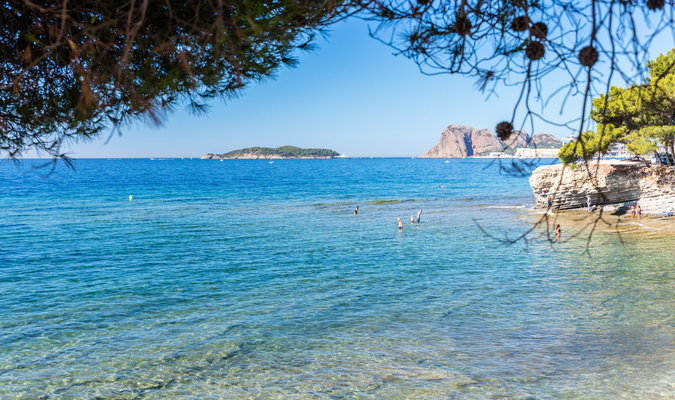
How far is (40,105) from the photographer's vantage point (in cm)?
479

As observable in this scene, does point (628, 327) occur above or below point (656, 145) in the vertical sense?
below

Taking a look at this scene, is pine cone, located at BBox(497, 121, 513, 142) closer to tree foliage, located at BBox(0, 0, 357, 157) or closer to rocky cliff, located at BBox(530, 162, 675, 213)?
tree foliage, located at BBox(0, 0, 357, 157)

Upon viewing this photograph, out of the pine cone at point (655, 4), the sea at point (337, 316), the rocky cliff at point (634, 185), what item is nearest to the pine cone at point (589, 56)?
the pine cone at point (655, 4)

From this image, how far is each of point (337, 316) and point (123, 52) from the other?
11.7 meters

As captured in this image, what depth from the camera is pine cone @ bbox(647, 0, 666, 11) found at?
2.66 meters

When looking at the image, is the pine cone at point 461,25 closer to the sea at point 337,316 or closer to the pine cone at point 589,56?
the pine cone at point 589,56

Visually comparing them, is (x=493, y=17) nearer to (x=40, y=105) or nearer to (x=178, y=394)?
(x=40, y=105)

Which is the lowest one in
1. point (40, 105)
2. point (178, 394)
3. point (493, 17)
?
point (178, 394)

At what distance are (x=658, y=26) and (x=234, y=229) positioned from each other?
3089cm

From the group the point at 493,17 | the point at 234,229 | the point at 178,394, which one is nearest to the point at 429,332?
the point at 178,394

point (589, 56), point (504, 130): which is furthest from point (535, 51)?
point (504, 130)

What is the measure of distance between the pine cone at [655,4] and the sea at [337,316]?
1148mm

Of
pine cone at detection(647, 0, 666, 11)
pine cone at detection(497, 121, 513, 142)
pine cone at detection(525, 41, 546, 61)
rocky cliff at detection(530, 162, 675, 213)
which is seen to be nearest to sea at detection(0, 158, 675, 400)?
pine cone at detection(497, 121, 513, 142)

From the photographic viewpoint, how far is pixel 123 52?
3705 mm
